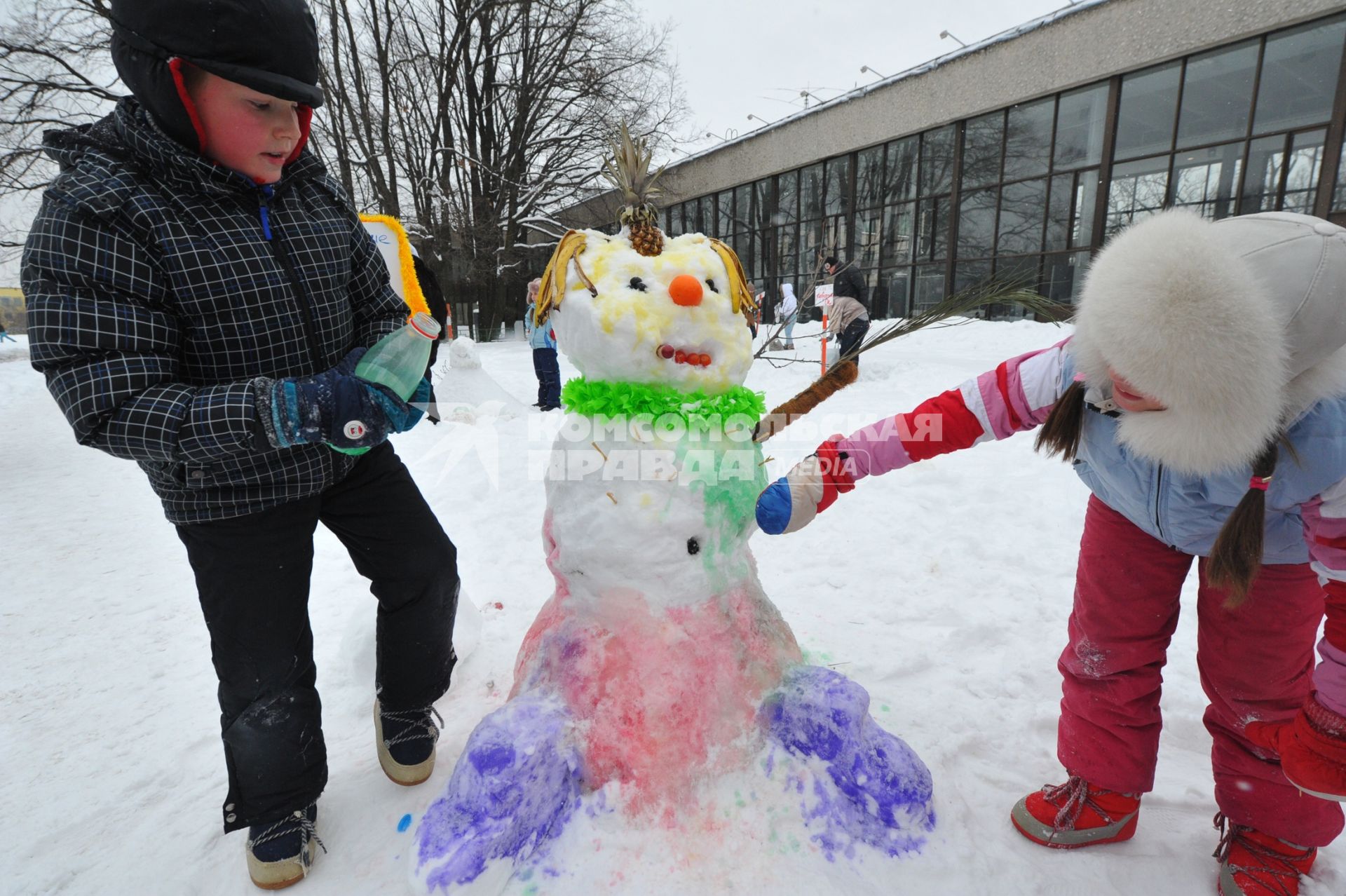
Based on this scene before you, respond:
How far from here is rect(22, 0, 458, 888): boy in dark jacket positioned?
1260mm

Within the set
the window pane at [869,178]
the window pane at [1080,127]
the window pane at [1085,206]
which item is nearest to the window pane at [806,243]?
the window pane at [869,178]

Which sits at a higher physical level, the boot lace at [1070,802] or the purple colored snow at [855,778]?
the purple colored snow at [855,778]

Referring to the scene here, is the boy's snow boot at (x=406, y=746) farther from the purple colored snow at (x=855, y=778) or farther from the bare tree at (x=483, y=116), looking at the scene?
the bare tree at (x=483, y=116)

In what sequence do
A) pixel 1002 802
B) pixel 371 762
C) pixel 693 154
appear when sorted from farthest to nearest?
pixel 693 154
pixel 371 762
pixel 1002 802

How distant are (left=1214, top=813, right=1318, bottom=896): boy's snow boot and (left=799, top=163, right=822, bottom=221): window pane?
16301 millimetres

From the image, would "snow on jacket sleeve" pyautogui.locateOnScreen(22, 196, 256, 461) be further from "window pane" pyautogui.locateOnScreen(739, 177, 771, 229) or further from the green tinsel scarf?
"window pane" pyautogui.locateOnScreen(739, 177, 771, 229)

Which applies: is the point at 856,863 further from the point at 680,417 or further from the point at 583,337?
the point at 583,337

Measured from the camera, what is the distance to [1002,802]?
1.81 meters

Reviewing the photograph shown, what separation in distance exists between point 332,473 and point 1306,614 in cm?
231

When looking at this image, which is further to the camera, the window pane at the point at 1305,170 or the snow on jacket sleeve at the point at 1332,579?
the window pane at the point at 1305,170

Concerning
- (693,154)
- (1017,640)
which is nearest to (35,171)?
(693,154)

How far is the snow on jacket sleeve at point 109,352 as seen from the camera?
1.24m

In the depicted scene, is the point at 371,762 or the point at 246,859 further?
the point at 371,762

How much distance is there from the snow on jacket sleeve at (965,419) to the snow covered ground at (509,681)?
37.4 inches
